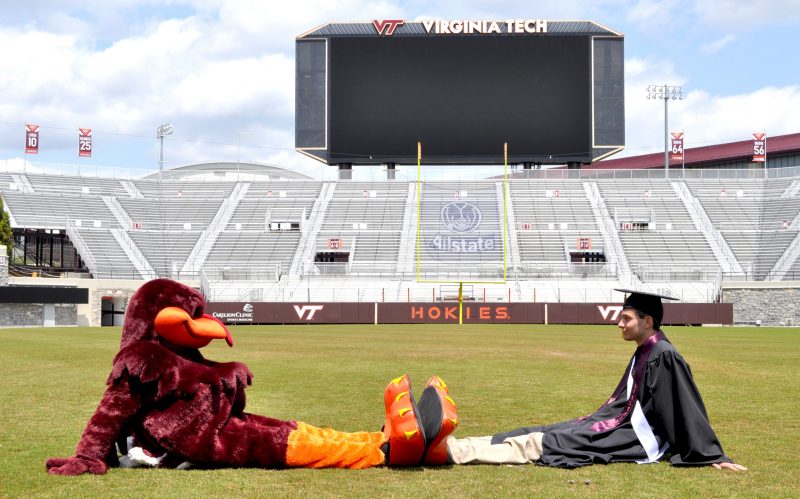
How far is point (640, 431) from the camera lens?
584cm

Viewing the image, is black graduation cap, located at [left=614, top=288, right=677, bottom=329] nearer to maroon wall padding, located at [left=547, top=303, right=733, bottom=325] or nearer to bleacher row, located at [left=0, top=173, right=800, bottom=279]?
maroon wall padding, located at [left=547, top=303, right=733, bottom=325]

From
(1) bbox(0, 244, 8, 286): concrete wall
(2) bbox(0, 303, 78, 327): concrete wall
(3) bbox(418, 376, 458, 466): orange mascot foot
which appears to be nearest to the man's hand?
(3) bbox(418, 376, 458, 466): orange mascot foot

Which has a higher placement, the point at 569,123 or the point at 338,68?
the point at 338,68

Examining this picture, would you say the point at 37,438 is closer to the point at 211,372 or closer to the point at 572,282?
the point at 211,372

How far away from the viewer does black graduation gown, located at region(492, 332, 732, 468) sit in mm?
5648

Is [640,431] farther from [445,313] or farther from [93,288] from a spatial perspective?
[93,288]

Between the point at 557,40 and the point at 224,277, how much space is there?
2171 centimetres

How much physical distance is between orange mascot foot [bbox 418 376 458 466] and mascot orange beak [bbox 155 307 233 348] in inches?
53.3

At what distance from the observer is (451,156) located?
45.4 m

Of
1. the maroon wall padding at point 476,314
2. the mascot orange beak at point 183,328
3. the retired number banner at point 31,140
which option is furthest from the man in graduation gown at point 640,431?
the retired number banner at point 31,140

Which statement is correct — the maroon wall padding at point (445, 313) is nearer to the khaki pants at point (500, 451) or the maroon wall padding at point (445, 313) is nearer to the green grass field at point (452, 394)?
the green grass field at point (452, 394)

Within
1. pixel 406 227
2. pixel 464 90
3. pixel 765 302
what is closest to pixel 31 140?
pixel 406 227

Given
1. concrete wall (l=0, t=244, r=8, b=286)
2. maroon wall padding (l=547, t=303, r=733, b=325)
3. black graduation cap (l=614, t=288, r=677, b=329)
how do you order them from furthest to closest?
maroon wall padding (l=547, t=303, r=733, b=325), concrete wall (l=0, t=244, r=8, b=286), black graduation cap (l=614, t=288, r=677, b=329)

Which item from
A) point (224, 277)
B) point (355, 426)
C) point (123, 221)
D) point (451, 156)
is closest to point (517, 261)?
point (451, 156)
